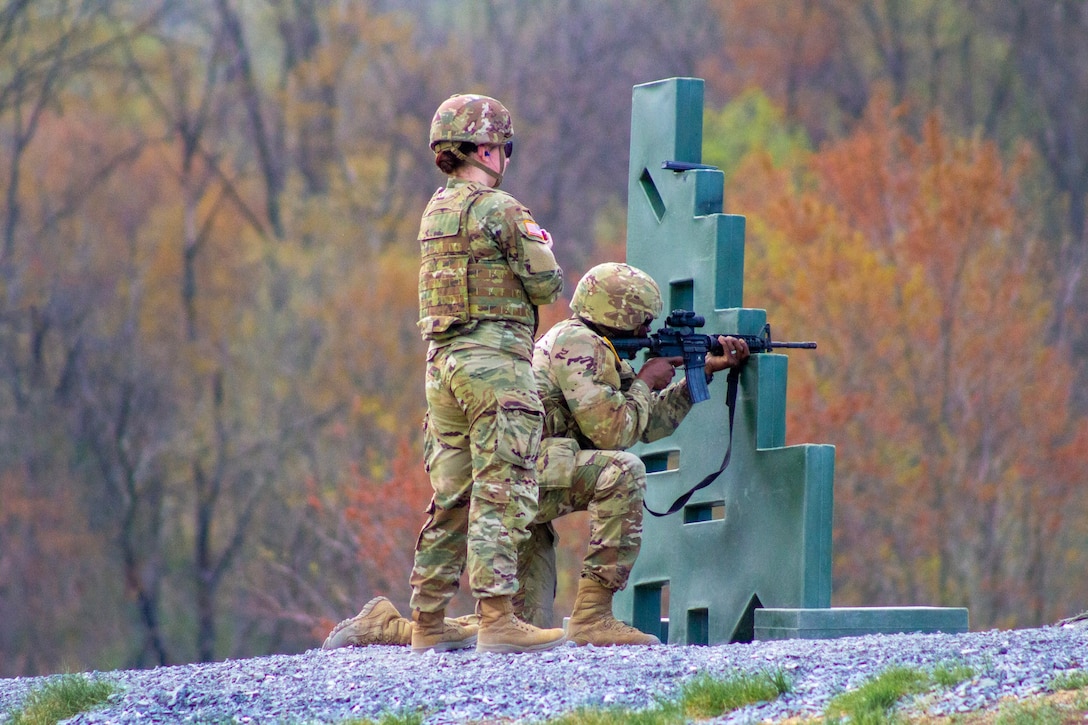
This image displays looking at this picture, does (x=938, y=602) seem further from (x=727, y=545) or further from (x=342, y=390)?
(x=727, y=545)

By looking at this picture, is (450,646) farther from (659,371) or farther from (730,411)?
(730,411)

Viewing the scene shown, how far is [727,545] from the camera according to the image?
790 centimetres

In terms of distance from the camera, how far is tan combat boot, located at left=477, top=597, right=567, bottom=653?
649 centimetres

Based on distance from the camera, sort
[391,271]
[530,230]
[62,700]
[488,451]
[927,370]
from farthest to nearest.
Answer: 1. [391,271]
2. [927,370]
3. [530,230]
4. [488,451]
5. [62,700]

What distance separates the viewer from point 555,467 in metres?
6.93

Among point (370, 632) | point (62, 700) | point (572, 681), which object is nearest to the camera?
point (572, 681)

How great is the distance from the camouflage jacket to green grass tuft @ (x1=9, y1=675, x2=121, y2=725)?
6.98ft

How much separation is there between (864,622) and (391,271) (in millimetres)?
23071

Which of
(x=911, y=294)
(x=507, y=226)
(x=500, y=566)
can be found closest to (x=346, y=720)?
(x=500, y=566)

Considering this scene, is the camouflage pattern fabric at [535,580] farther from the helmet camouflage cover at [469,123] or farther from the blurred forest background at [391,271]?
the blurred forest background at [391,271]

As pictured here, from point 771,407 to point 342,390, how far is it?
2165 cm

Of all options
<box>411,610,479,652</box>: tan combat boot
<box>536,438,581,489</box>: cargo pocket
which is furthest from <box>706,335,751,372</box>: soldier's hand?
<box>411,610,479,652</box>: tan combat boot

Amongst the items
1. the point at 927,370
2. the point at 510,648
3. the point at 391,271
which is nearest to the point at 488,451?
the point at 510,648

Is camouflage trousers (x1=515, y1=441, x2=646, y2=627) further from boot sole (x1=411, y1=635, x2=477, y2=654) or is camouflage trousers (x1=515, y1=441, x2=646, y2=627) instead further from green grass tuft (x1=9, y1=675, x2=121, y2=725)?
green grass tuft (x1=9, y1=675, x2=121, y2=725)
